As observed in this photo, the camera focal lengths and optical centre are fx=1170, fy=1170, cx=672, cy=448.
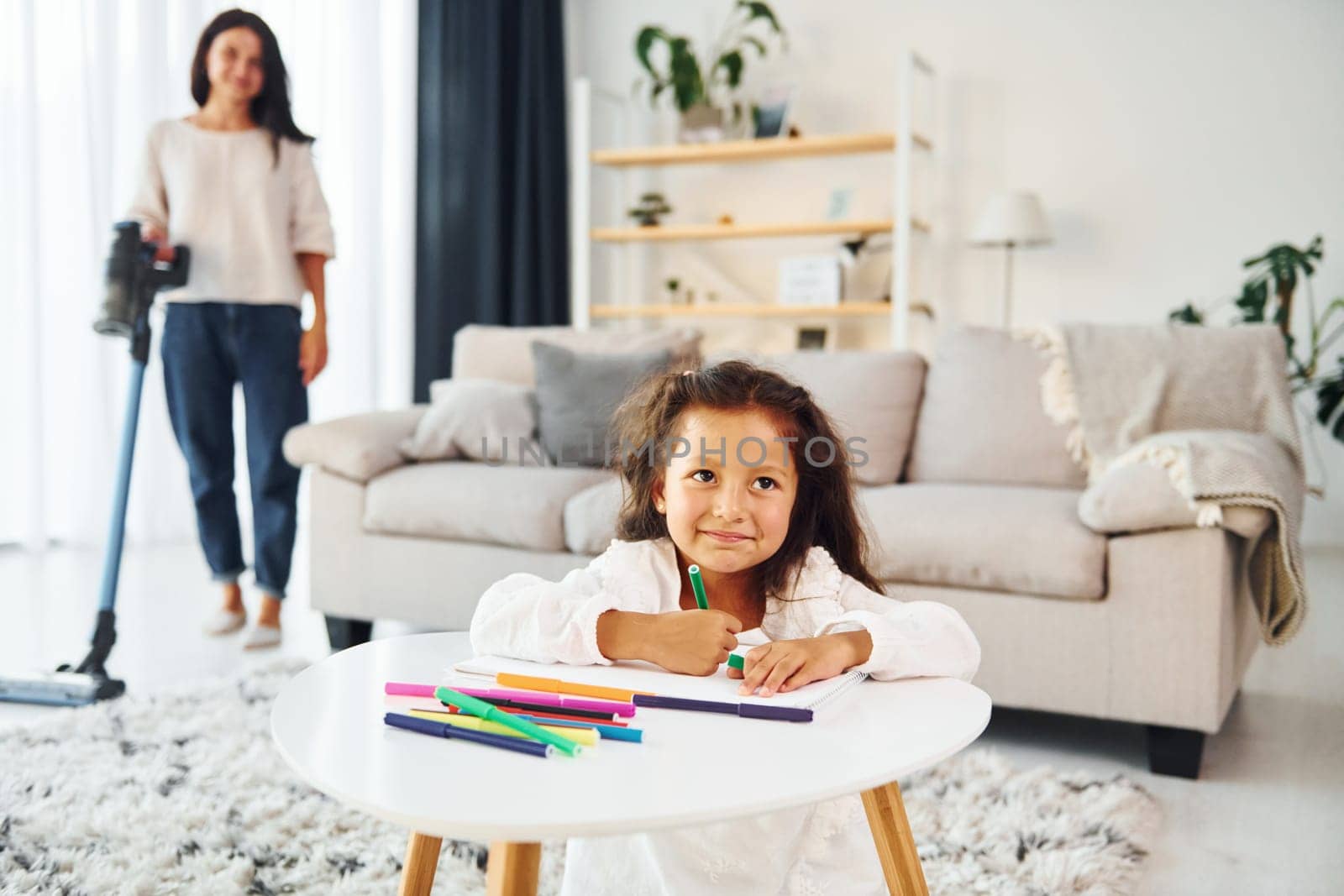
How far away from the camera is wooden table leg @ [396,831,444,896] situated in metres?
1.00

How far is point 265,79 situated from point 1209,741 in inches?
95.5

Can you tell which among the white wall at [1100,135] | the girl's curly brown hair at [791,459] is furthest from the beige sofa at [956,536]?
the white wall at [1100,135]

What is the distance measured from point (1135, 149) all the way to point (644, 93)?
2.04 m

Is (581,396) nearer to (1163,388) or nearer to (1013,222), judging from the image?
(1163,388)

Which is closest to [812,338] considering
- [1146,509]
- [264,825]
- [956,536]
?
[956,536]

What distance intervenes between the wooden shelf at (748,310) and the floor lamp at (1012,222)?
0.43m

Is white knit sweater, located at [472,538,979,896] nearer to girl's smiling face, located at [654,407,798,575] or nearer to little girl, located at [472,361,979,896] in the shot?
little girl, located at [472,361,979,896]

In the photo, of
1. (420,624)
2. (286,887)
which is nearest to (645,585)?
(286,887)

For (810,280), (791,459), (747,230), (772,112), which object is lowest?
(791,459)

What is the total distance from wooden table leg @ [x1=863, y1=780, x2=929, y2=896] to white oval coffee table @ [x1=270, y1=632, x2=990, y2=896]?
107mm

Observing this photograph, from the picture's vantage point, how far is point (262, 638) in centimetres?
269

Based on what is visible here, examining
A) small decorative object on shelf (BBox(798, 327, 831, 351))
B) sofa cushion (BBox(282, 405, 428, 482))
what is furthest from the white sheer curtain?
small decorative object on shelf (BBox(798, 327, 831, 351))

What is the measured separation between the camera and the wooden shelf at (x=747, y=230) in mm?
4418

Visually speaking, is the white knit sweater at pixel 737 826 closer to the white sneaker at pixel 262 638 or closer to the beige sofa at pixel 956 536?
the beige sofa at pixel 956 536
